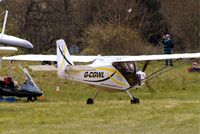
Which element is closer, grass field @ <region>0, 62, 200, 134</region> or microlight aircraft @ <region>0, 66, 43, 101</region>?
grass field @ <region>0, 62, 200, 134</region>

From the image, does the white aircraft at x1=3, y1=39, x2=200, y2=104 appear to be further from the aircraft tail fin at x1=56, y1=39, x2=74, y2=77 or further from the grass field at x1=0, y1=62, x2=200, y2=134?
the grass field at x1=0, y1=62, x2=200, y2=134

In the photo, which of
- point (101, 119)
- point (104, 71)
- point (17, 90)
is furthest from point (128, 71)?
point (101, 119)

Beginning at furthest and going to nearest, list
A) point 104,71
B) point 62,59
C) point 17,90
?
point 17,90, point 104,71, point 62,59

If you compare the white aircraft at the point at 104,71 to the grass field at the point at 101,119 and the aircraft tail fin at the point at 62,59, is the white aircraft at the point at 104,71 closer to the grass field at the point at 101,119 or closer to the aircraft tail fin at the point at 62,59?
the aircraft tail fin at the point at 62,59

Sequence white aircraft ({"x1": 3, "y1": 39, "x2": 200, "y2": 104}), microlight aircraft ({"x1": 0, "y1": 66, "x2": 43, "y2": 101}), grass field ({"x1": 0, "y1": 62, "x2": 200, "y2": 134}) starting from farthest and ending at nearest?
microlight aircraft ({"x1": 0, "y1": 66, "x2": 43, "y2": 101}) → white aircraft ({"x1": 3, "y1": 39, "x2": 200, "y2": 104}) → grass field ({"x1": 0, "y1": 62, "x2": 200, "y2": 134})

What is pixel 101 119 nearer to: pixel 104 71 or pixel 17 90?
pixel 104 71

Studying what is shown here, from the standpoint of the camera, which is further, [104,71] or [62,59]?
[104,71]

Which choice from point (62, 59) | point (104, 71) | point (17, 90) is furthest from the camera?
point (17, 90)

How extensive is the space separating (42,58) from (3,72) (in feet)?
20.1

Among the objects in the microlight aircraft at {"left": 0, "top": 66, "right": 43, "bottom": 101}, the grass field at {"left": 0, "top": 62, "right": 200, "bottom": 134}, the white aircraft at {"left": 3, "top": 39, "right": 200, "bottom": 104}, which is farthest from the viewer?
the microlight aircraft at {"left": 0, "top": 66, "right": 43, "bottom": 101}

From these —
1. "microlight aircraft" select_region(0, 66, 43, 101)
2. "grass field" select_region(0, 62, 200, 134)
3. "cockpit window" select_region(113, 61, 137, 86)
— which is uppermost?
Result: "cockpit window" select_region(113, 61, 137, 86)

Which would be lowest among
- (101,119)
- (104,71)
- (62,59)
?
(101,119)

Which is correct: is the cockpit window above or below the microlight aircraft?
above

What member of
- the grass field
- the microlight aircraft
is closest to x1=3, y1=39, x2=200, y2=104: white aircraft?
the microlight aircraft
